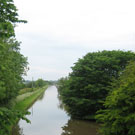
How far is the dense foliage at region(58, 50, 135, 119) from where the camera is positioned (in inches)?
917

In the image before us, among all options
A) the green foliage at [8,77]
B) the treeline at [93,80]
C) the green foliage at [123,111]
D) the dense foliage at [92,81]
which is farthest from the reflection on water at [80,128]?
the green foliage at [123,111]

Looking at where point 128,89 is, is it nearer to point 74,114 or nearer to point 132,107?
point 132,107

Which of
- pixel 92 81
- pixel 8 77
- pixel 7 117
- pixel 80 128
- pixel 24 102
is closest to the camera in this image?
pixel 7 117

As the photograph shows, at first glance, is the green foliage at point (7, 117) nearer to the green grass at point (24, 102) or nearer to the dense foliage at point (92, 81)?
the dense foliage at point (92, 81)

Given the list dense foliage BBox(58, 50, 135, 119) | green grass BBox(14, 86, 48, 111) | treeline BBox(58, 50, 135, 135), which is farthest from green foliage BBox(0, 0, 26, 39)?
green grass BBox(14, 86, 48, 111)

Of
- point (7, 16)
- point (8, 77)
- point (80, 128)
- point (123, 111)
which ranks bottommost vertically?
point (80, 128)

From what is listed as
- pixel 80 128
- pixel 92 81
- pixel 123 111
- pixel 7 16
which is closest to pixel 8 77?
pixel 80 128

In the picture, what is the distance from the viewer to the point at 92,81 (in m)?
23.7

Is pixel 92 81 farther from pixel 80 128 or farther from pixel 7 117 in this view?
pixel 7 117

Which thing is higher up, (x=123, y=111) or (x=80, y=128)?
(x=123, y=111)

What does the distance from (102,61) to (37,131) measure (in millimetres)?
11187

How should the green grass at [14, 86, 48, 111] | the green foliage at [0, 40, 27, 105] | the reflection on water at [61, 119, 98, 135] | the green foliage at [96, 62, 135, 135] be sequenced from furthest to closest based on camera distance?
the green grass at [14, 86, 48, 111], the reflection on water at [61, 119, 98, 135], the green foliage at [0, 40, 27, 105], the green foliage at [96, 62, 135, 135]

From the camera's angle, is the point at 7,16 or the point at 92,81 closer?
the point at 7,16

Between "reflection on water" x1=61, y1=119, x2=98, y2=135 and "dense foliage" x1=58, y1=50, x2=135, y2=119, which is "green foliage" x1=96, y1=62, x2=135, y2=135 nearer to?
"reflection on water" x1=61, y1=119, x2=98, y2=135
